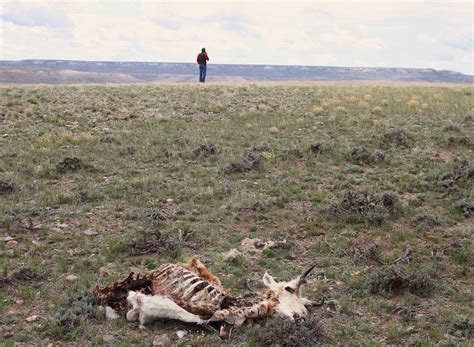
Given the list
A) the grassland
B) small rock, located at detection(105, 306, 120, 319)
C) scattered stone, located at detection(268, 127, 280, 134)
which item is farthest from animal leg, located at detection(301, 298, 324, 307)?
scattered stone, located at detection(268, 127, 280, 134)

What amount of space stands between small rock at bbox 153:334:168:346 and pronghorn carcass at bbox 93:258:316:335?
10.2 inches

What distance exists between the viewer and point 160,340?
642cm

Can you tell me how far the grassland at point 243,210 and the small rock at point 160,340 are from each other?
84 mm

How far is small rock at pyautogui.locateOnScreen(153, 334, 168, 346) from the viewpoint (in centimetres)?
636

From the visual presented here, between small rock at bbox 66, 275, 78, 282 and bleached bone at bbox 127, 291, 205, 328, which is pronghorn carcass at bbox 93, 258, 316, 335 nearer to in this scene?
bleached bone at bbox 127, 291, 205, 328

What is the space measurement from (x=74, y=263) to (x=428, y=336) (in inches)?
227

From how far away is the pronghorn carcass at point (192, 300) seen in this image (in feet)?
21.6

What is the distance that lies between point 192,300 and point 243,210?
481 centimetres

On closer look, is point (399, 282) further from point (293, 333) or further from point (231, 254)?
point (231, 254)

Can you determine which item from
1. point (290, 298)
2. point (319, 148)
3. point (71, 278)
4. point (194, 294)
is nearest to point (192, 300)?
Result: point (194, 294)

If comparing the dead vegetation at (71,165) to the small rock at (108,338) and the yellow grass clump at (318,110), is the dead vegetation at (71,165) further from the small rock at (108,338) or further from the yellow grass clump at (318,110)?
the yellow grass clump at (318,110)

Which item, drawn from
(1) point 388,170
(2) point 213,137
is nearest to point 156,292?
(1) point 388,170

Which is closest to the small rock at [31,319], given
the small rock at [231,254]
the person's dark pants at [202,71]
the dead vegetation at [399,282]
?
the small rock at [231,254]

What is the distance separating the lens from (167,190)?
1252cm
